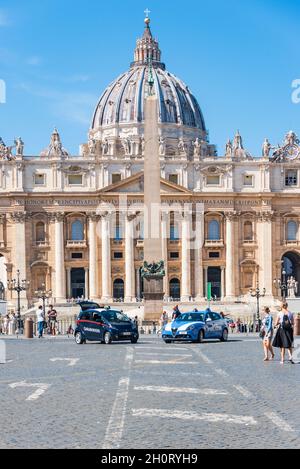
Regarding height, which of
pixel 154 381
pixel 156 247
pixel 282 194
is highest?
pixel 282 194

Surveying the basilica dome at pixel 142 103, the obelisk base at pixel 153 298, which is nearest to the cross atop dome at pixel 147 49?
the basilica dome at pixel 142 103

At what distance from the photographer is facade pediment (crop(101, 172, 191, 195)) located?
93.1 metres

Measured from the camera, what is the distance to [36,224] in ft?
311

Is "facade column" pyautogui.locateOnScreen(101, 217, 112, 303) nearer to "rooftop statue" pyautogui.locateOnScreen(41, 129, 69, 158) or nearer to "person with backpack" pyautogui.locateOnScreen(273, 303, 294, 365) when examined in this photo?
"rooftop statue" pyautogui.locateOnScreen(41, 129, 69, 158)

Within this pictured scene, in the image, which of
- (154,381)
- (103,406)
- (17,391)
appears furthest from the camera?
(154,381)

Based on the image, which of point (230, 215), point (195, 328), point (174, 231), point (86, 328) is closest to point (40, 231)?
point (174, 231)

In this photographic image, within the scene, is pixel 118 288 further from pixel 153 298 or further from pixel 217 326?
pixel 217 326

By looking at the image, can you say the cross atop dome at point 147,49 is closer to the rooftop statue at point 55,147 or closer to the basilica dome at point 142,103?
the basilica dome at point 142,103

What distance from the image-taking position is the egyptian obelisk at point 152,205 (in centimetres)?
4853

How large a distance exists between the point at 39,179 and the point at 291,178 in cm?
2480

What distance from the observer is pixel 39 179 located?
94188 mm
